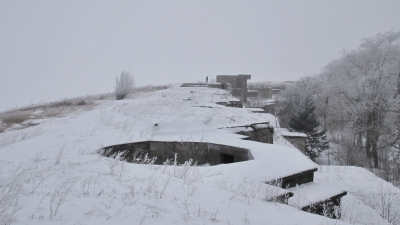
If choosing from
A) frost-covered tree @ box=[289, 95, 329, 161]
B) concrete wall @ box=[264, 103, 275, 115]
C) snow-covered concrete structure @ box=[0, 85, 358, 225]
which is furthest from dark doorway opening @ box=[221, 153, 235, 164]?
concrete wall @ box=[264, 103, 275, 115]

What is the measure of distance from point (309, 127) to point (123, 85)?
13655 millimetres

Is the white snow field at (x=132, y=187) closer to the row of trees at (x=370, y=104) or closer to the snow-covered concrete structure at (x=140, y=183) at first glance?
the snow-covered concrete structure at (x=140, y=183)

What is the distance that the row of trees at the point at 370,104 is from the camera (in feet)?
50.2

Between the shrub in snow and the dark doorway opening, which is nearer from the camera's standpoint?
the dark doorway opening

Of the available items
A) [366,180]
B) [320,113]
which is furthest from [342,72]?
[366,180]

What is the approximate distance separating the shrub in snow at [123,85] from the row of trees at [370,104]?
46.6 feet

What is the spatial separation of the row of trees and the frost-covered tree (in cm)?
110

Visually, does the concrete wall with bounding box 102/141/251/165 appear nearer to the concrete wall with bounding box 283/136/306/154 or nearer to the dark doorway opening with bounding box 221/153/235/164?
the dark doorway opening with bounding box 221/153/235/164

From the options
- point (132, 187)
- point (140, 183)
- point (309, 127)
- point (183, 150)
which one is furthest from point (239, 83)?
point (132, 187)

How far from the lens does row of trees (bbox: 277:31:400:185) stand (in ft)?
50.2

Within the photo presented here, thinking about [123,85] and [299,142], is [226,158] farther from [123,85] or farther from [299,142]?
[123,85]

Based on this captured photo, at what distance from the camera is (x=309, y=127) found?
61.7 ft

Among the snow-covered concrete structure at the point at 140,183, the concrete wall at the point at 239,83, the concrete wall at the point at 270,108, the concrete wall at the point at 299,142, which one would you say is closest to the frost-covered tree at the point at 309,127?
the concrete wall at the point at 299,142

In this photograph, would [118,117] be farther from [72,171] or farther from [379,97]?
[379,97]
